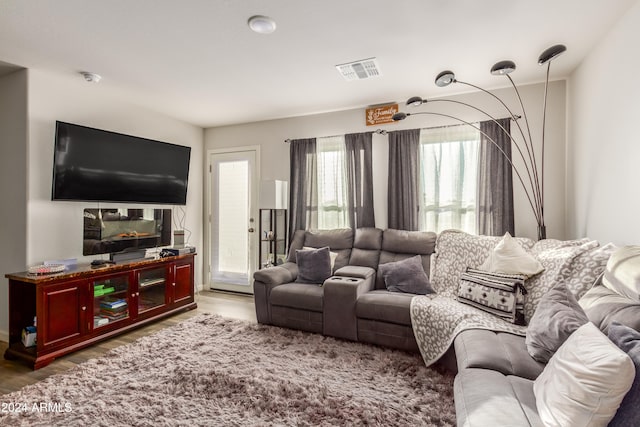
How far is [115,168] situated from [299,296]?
7.99 ft

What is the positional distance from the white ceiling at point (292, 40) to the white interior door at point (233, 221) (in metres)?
1.40

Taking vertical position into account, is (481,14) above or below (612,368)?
above

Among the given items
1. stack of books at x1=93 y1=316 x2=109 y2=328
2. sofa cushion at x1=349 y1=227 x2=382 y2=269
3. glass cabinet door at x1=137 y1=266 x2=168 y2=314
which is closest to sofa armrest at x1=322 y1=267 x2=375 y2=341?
sofa cushion at x1=349 y1=227 x2=382 y2=269

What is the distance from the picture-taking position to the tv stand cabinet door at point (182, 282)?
367cm

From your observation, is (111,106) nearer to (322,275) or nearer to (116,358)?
(116,358)

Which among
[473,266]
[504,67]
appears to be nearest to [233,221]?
[473,266]

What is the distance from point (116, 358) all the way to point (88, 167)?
1.88m

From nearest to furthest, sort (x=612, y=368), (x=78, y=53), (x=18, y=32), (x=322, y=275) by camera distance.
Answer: (x=612, y=368) < (x=18, y=32) < (x=78, y=53) < (x=322, y=275)

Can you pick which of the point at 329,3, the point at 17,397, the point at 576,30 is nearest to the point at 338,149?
the point at 329,3

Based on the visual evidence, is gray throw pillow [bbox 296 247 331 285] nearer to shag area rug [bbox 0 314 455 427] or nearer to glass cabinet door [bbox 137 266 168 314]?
shag area rug [bbox 0 314 455 427]

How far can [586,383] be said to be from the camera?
997mm

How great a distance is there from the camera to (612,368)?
0.95 metres

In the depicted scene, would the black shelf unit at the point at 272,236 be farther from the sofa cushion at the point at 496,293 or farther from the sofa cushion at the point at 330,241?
the sofa cushion at the point at 496,293

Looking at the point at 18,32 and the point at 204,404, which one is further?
the point at 18,32
